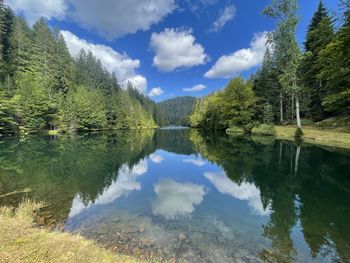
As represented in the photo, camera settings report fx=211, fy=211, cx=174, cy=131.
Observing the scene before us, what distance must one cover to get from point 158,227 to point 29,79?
49.9m

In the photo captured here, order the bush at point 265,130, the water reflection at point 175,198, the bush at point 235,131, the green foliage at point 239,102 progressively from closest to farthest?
1. the water reflection at point 175,198
2. the bush at point 265,130
3. the green foliage at point 239,102
4. the bush at point 235,131

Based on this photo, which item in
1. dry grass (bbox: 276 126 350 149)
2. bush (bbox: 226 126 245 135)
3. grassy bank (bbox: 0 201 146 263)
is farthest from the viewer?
bush (bbox: 226 126 245 135)

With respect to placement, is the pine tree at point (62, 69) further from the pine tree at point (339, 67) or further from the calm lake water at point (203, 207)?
the pine tree at point (339, 67)

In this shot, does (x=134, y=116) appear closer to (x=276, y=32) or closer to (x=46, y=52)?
(x=46, y=52)

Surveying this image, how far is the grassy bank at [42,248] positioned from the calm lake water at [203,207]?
922 millimetres

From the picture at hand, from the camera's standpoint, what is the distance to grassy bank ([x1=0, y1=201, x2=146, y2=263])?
3.84m

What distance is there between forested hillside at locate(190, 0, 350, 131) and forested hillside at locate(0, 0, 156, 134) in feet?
119

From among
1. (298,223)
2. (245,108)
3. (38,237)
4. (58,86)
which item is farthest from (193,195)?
(58,86)

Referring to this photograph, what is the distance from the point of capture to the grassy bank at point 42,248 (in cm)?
384

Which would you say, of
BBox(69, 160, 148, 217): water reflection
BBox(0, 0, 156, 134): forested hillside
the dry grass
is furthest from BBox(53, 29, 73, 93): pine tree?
the dry grass

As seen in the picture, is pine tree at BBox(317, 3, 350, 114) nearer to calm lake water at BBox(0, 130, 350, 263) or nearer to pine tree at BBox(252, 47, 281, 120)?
calm lake water at BBox(0, 130, 350, 263)

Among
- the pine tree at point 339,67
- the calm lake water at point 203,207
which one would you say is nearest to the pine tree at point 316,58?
the pine tree at point 339,67

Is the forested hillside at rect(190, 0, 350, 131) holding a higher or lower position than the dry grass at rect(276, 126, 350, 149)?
higher

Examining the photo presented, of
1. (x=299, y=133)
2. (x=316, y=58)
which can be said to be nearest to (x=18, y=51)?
(x=299, y=133)
